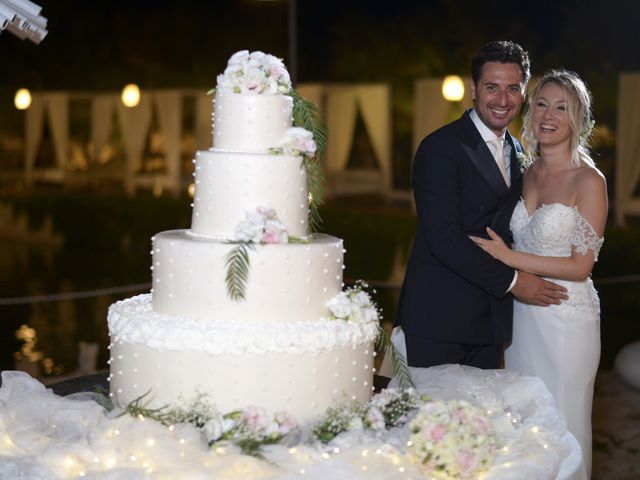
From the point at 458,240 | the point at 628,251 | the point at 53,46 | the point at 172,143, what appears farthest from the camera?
the point at 53,46

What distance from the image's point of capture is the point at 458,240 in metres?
4.22

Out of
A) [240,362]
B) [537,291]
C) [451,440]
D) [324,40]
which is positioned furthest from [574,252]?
[324,40]

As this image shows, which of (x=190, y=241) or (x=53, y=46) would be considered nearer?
(x=190, y=241)

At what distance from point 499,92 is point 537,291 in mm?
830

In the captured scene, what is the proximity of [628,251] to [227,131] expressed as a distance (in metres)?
11.1

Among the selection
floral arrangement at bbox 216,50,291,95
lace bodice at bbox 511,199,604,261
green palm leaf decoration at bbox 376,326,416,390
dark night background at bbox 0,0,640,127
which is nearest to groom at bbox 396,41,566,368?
lace bodice at bbox 511,199,604,261

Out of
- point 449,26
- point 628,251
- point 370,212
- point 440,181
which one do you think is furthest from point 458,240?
point 449,26

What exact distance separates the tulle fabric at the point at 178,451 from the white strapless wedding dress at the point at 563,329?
2.34 ft

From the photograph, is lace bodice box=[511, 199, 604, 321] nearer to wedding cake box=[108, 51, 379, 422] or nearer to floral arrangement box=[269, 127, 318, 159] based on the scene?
wedding cake box=[108, 51, 379, 422]

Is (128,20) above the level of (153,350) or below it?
above

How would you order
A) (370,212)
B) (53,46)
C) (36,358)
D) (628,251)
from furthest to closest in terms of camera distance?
1. (53,46)
2. (370,212)
3. (628,251)
4. (36,358)

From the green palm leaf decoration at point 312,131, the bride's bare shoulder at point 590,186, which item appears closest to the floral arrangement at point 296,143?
the green palm leaf decoration at point 312,131

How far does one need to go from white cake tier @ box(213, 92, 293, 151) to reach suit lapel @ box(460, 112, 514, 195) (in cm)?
95

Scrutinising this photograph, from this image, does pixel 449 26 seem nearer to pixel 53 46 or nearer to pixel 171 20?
pixel 171 20
